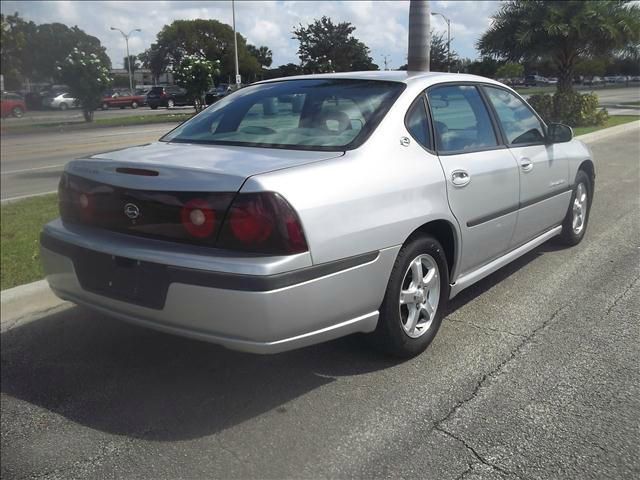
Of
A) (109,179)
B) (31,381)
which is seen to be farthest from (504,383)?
(31,381)

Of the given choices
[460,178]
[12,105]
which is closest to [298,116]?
[460,178]

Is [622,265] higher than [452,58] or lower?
lower

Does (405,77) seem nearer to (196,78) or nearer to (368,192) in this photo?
(368,192)

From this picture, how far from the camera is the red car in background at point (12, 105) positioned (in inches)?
194

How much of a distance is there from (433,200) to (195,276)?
144cm

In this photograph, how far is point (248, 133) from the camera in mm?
3756

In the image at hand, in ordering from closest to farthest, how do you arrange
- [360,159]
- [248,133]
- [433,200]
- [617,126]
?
[360,159], [433,200], [248,133], [617,126]

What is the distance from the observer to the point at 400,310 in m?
3.42

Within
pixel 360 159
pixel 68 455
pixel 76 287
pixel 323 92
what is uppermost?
pixel 323 92

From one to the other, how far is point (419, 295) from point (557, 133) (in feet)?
7.75

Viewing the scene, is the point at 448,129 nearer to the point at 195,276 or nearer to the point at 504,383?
the point at 504,383

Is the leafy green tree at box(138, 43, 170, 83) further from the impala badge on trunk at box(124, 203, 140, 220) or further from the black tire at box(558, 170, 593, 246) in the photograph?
the impala badge on trunk at box(124, 203, 140, 220)

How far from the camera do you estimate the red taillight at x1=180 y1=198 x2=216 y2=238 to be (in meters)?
2.87

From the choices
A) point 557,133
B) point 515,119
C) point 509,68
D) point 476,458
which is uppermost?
point 509,68
